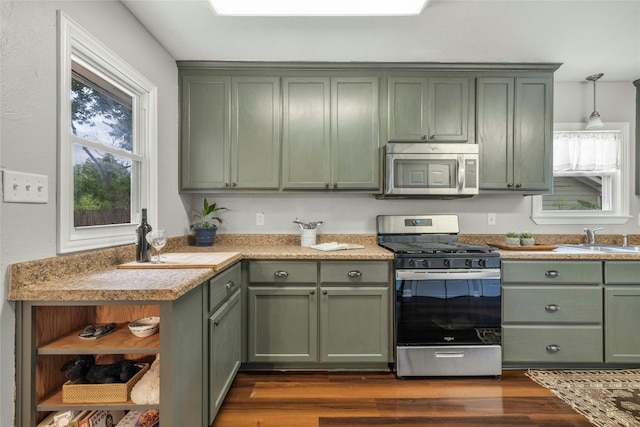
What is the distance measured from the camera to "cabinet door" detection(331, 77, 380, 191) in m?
2.67

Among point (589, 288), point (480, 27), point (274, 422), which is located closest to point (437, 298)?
point (589, 288)

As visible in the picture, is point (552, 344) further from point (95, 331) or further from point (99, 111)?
point (99, 111)

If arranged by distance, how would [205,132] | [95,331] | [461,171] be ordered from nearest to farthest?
1. [95,331]
2. [461,171]
3. [205,132]

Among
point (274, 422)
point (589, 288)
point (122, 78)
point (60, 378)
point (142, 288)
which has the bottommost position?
point (274, 422)

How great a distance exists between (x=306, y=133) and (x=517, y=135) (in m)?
1.75

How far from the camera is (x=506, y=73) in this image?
2689 mm

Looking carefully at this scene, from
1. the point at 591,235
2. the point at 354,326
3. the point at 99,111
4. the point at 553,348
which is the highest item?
the point at 99,111

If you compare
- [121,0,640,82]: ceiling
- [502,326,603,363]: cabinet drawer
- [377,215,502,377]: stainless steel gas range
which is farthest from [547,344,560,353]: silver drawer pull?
[121,0,640,82]: ceiling

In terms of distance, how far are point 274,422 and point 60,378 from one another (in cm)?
109

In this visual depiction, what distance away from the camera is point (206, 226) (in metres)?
2.76

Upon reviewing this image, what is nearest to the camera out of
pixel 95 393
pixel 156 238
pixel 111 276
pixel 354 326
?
pixel 95 393

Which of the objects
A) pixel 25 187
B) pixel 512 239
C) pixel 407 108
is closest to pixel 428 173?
pixel 407 108

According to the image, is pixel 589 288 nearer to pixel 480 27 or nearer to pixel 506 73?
pixel 506 73

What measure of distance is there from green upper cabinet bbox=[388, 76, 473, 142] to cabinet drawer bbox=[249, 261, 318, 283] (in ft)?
4.14
